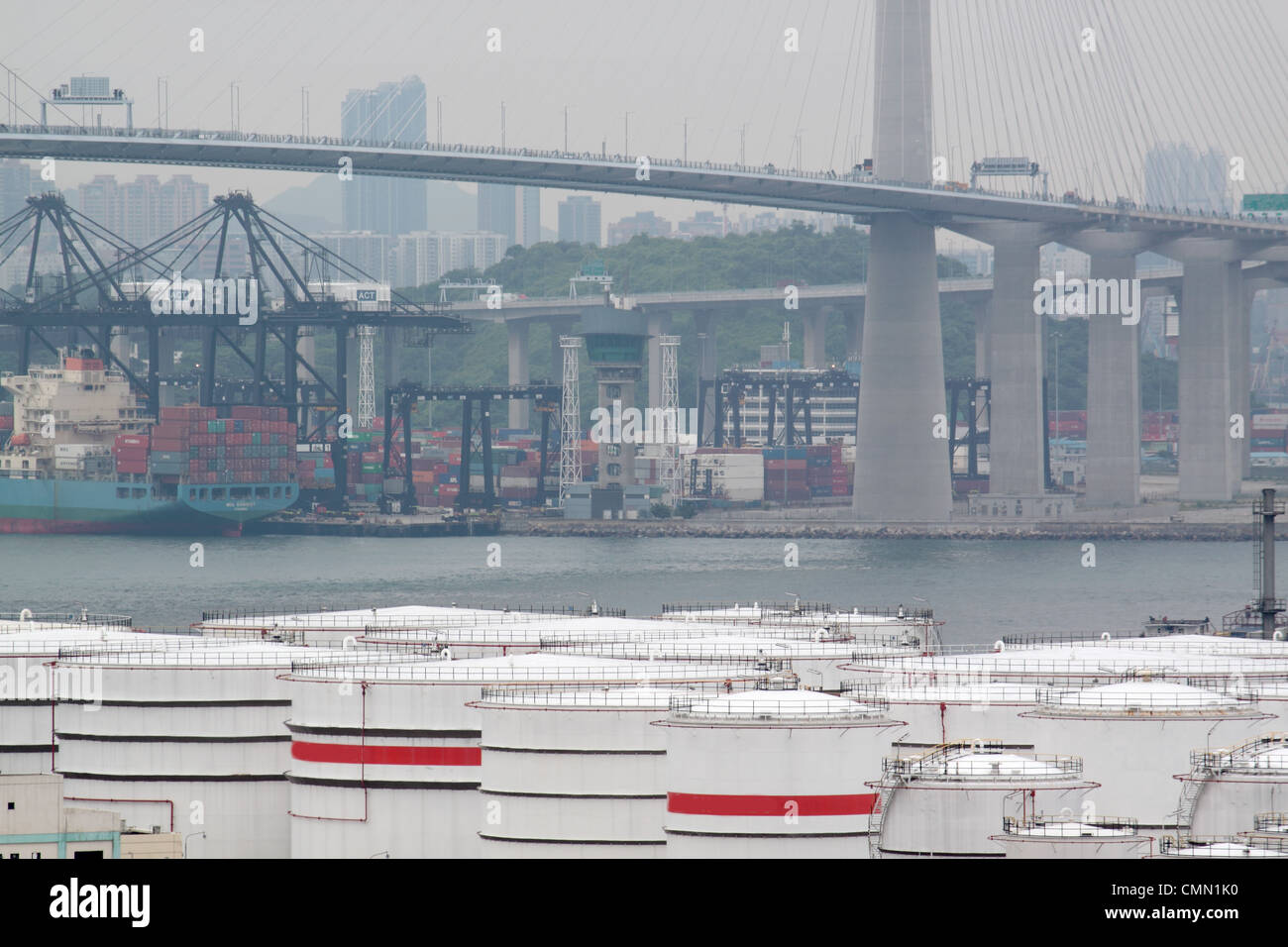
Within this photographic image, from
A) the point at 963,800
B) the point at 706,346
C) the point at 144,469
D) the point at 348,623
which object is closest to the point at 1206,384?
the point at 706,346

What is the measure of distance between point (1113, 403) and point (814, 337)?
138 ft

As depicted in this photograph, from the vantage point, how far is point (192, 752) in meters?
26.1

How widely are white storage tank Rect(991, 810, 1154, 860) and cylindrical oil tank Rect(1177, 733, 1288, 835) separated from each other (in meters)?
0.68

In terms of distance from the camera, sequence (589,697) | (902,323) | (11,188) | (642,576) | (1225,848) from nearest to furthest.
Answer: (1225,848) < (589,697) < (642,576) < (902,323) < (11,188)

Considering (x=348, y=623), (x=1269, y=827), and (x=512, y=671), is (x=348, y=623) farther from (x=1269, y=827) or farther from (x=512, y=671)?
(x=1269, y=827)

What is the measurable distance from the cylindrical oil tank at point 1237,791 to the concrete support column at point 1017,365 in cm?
6936

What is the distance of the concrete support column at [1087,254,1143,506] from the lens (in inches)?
3578

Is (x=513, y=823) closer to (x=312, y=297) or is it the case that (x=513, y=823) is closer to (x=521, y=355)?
(x=312, y=297)

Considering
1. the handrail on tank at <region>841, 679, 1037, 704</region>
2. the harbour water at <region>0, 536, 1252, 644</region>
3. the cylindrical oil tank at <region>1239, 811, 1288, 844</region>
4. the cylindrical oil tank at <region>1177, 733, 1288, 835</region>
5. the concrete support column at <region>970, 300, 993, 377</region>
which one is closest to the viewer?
the cylindrical oil tank at <region>1239, 811, 1288, 844</region>

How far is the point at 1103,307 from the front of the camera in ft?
296

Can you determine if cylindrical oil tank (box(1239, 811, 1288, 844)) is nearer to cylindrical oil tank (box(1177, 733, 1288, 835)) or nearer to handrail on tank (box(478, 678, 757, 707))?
cylindrical oil tank (box(1177, 733, 1288, 835))

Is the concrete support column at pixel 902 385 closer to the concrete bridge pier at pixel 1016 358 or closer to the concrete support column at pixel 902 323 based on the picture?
the concrete support column at pixel 902 323

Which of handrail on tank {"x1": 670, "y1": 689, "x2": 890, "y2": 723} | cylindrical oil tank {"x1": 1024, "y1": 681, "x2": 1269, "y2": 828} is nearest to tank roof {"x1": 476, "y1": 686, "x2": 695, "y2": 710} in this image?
handrail on tank {"x1": 670, "y1": 689, "x2": 890, "y2": 723}
